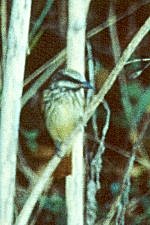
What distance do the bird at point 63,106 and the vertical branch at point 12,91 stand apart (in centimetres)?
37

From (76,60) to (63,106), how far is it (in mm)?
441

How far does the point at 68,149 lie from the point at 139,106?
875 millimetres

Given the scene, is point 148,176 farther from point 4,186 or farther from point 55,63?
point 4,186

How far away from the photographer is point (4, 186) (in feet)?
7.76

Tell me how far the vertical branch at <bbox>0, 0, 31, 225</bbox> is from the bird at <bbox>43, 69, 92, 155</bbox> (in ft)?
1.21

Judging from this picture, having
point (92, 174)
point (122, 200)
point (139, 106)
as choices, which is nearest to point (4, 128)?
point (92, 174)

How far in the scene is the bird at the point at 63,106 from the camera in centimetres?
283

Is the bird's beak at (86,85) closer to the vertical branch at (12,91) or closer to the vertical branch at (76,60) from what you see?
the vertical branch at (76,60)

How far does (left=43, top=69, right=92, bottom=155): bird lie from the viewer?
9.30ft

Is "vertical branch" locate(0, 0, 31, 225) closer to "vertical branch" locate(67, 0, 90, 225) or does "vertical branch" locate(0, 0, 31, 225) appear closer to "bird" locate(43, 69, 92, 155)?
Answer: "vertical branch" locate(67, 0, 90, 225)

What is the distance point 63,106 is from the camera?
9.63ft

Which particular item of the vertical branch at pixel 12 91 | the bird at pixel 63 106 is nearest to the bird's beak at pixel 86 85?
the bird at pixel 63 106

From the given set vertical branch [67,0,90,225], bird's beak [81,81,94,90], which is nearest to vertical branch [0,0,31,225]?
vertical branch [67,0,90,225]

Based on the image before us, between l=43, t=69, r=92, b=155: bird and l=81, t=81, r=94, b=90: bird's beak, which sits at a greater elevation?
l=81, t=81, r=94, b=90: bird's beak
